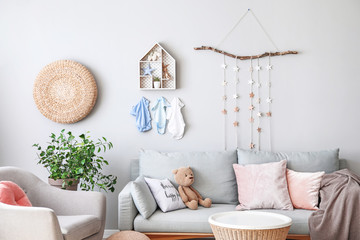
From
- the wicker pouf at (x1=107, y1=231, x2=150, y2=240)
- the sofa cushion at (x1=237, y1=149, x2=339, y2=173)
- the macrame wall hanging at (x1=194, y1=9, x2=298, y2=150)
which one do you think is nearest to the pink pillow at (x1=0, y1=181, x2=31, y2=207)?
the wicker pouf at (x1=107, y1=231, x2=150, y2=240)

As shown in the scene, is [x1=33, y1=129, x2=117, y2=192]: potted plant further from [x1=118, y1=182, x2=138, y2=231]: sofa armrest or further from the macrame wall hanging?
the macrame wall hanging

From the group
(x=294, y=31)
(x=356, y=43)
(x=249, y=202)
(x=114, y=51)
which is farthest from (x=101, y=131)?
(x=356, y=43)

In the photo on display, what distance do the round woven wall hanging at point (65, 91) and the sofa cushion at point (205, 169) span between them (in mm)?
806

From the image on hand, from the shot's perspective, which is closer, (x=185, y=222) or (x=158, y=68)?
(x=185, y=222)

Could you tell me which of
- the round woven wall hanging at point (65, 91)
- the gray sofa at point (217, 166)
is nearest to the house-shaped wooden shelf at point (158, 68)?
the round woven wall hanging at point (65, 91)

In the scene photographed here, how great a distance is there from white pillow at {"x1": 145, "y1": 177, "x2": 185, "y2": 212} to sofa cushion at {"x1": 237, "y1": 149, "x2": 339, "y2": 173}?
67 centimetres

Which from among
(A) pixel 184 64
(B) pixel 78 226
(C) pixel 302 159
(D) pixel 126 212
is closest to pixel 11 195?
(B) pixel 78 226

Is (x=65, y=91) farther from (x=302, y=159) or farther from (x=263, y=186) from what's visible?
(x=302, y=159)

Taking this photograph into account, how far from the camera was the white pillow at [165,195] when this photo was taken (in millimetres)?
3461

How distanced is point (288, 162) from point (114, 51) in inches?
74.6

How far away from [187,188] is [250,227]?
1.03m

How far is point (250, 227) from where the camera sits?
270 centimetres

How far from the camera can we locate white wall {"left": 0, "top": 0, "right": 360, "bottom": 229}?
13.2ft

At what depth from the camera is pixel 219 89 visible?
412cm
